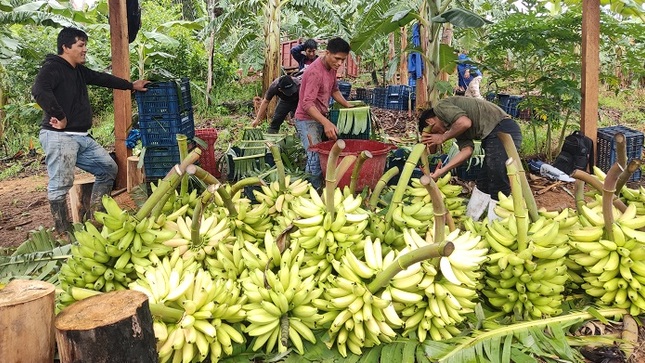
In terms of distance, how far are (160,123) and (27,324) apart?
346 centimetres

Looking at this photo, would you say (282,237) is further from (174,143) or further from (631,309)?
(174,143)

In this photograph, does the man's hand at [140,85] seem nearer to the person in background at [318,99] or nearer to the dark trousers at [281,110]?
the person in background at [318,99]

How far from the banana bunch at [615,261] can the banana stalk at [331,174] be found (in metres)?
1.32

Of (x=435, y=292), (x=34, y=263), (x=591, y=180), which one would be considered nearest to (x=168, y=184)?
(x=435, y=292)

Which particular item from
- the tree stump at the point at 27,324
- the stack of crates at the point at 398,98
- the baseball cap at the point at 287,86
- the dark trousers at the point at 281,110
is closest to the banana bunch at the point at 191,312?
the tree stump at the point at 27,324

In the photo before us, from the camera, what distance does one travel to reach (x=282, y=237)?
2.63m

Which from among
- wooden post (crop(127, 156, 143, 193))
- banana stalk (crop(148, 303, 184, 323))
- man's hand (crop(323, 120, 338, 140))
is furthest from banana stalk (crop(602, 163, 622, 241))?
wooden post (crop(127, 156, 143, 193))

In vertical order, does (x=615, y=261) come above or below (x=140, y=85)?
below

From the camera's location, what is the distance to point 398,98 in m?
13.2

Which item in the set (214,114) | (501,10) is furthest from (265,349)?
(501,10)

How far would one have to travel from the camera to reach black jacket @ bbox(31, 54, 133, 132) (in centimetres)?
445

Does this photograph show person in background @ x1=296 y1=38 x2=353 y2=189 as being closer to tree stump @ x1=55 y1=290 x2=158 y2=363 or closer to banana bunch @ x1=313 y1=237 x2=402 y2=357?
banana bunch @ x1=313 y1=237 x2=402 y2=357

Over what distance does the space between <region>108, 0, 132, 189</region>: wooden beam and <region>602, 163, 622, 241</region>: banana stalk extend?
480 centimetres

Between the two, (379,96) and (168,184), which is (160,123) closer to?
(168,184)
